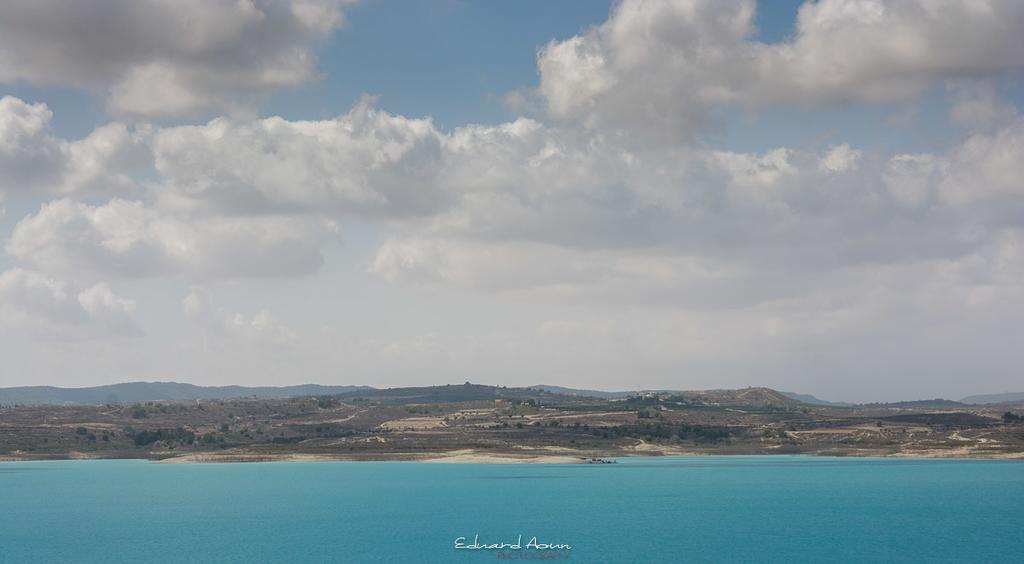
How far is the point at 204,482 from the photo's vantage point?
178 m

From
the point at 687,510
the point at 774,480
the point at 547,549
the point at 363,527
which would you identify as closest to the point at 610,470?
the point at 774,480

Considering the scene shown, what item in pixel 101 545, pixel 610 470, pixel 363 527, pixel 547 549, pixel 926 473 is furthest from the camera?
pixel 610 470

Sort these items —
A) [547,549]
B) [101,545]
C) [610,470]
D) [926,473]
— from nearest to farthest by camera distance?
1. [547,549]
2. [101,545]
3. [926,473]
4. [610,470]

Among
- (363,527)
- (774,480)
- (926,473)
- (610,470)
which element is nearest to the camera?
(363,527)

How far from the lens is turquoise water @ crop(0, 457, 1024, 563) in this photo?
305ft

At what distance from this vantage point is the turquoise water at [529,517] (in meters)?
92.9

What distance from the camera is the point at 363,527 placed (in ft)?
365

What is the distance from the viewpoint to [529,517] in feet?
388

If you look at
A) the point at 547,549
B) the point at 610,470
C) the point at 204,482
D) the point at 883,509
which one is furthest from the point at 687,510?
the point at 204,482

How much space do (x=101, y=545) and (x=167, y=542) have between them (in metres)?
6.19

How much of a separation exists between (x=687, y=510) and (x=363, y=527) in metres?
40.3

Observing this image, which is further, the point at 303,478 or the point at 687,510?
the point at 303,478

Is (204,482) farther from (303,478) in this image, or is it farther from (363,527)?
(363,527)

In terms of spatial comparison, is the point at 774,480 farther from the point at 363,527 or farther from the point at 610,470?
the point at 363,527
